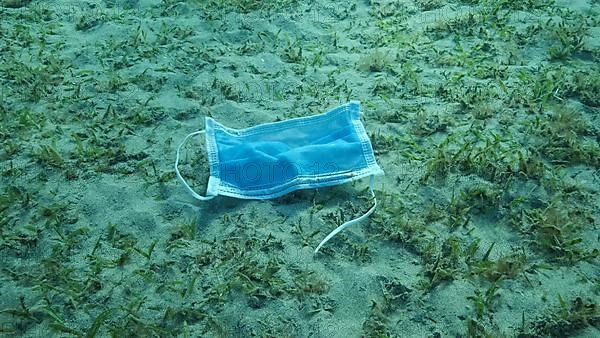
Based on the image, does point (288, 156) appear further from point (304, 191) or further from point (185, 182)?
point (185, 182)

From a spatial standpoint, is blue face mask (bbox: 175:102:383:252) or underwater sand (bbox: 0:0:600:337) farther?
blue face mask (bbox: 175:102:383:252)

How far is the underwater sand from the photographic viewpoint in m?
2.65

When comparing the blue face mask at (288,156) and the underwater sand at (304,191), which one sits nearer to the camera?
the underwater sand at (304,191)

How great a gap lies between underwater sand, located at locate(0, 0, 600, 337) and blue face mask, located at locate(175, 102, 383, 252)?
85 mm

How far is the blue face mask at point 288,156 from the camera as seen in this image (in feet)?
10.8

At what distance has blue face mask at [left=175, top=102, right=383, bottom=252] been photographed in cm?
330

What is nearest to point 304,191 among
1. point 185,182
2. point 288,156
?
point 288,156

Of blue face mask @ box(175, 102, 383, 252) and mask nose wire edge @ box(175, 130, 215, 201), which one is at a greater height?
blue face mask @ box(175, 102, 383, 252)

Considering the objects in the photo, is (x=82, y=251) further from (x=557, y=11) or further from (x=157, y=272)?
(x=557, y=11)

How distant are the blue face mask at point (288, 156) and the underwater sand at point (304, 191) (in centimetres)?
9

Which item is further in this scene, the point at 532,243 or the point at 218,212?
the point at 218,212

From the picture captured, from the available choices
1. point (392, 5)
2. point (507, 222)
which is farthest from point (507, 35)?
point (507, 222)

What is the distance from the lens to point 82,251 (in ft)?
9.61

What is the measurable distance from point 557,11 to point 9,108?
467 centimetres
